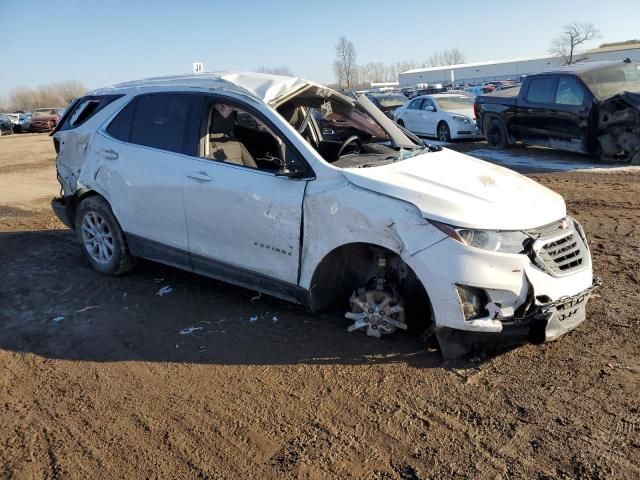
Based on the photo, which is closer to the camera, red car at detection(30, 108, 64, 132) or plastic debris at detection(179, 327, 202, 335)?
plastic debris at detection(179, 327, 202, 335)

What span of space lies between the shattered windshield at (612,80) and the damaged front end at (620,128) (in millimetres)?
416

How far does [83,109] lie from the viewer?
595 centimetres

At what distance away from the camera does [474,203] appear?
371 cm

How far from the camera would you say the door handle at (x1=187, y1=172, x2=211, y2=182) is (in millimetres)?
4662

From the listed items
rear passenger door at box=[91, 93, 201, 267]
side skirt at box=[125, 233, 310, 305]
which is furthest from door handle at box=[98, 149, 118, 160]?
side skirt at box=[125, 233, 310, 305]

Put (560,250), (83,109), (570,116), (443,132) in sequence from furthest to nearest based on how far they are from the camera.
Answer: (443,132) → (570,116) → (83,109) → (560,250)

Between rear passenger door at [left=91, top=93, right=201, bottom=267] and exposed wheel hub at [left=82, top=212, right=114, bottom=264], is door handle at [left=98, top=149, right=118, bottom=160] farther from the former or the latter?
exposed wheel hub at [left=82, top=212, right=114, bottom=264]

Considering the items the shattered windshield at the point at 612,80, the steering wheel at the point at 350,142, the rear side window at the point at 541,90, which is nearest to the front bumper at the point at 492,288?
the steering wheel at the point at 350,142

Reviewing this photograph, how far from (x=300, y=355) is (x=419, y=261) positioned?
1.13 metres

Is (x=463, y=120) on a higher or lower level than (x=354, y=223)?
lower

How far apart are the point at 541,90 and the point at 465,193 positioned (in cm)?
1023

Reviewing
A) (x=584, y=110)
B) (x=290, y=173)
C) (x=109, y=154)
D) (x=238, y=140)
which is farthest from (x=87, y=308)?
(x=584, y=110)

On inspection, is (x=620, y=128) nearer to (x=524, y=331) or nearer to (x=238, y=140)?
(x=238, y=140)

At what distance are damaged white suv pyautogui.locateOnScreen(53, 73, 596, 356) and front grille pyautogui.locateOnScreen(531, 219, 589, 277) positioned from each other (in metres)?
0.01
